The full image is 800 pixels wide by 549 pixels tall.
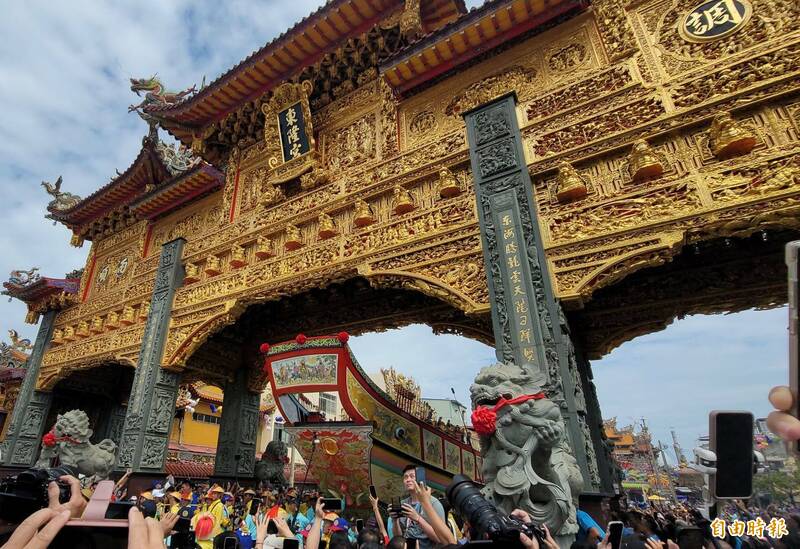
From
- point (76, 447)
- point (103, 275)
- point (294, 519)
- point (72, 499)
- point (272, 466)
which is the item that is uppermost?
point (103, 275)

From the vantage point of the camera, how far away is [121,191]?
11.9 metres

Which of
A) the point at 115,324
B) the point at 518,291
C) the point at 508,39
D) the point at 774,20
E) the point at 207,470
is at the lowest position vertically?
the point at 207,470

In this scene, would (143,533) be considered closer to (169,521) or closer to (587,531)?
(169,521)

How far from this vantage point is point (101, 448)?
7.84 m

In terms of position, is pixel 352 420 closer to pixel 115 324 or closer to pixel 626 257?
pixel 626 257

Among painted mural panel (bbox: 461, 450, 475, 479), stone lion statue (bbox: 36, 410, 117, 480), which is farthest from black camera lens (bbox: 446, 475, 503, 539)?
painted mural panel (bbox: 461, 450, 475, 479)

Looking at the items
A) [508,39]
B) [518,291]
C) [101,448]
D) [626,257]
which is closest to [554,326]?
[518,291]

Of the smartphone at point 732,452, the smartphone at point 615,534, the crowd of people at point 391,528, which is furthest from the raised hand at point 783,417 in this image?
the smartphone at point 615,534

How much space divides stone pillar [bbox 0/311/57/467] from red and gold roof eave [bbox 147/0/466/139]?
762 cm

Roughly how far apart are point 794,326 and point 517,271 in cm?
384

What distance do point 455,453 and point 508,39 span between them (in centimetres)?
824

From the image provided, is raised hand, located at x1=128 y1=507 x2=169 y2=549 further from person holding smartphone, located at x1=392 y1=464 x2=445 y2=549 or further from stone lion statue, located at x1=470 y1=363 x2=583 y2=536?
stone lion statue, located at x1=470 y1=363 x2=583 y2=536

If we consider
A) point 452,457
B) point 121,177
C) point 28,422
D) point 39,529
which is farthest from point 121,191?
point 39,529

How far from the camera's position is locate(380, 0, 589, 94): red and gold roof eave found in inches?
236
